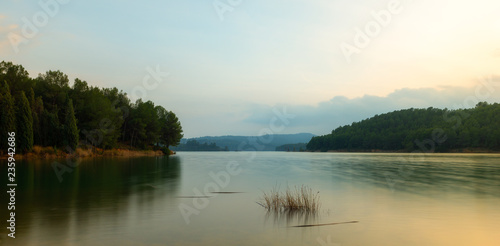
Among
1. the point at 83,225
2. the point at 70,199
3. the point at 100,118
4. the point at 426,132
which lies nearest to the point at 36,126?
the point at 100,118

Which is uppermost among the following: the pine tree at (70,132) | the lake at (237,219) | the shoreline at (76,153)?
the pine tree at (70,132)

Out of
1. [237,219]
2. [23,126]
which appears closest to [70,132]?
[23,126]

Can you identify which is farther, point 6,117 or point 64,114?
point 64,114

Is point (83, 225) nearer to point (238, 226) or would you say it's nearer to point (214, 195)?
point (238, 226)

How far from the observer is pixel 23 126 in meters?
60.7

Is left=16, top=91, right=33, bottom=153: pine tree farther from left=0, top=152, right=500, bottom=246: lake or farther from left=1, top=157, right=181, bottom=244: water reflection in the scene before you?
left=0, top=152, right=500, bottom=246: lake

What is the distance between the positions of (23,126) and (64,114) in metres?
18.4

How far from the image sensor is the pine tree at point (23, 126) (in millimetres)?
60719

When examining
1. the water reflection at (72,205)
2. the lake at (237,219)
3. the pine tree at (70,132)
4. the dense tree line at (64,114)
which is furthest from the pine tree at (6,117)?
the lake at (237,219)

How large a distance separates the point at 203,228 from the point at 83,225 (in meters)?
4.69

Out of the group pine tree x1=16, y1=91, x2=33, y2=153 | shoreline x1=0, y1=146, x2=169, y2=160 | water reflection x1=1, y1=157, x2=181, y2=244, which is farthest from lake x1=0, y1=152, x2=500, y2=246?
shoreline x1=0, y1=146, x2=169, y2=160

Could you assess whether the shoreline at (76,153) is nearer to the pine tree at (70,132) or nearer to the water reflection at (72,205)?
the pine tree at (70,132)

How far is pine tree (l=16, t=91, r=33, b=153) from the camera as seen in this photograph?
60.7 metres

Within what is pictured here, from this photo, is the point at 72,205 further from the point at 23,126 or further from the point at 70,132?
the point at 70,132
